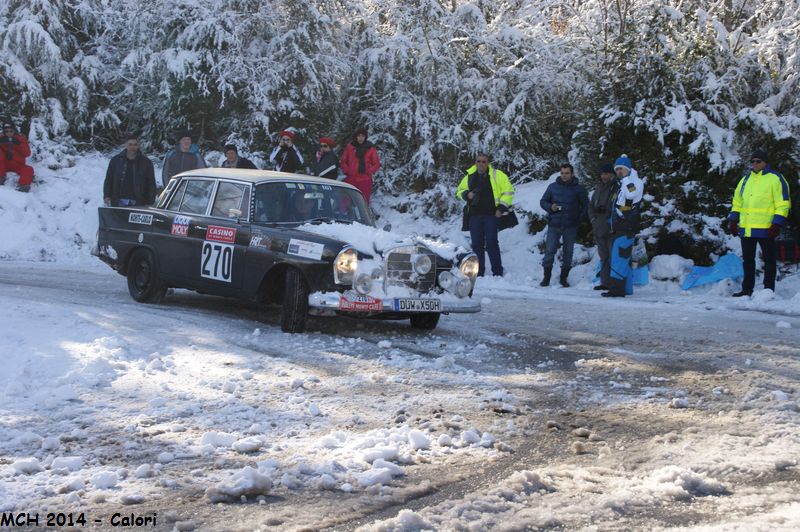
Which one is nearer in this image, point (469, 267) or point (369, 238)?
point (369, 238)

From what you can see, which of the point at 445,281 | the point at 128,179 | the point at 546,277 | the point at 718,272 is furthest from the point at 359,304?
the point at 128,179

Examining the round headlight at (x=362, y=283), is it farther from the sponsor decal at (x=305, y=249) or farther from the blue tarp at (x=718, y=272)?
the blue tarp at (x=718, y=272)

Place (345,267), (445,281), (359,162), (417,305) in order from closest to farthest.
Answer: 1. (345,267)
2. (417,305)
3. (445,281)
4. (359,162)

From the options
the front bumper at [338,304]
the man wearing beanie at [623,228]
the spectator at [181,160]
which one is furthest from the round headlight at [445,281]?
the spectator at [181,160]

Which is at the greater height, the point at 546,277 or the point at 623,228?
the point at 623,228

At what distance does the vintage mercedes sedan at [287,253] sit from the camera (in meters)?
8.98

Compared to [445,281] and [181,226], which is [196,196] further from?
[445,281]

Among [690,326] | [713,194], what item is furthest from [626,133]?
[690,326]

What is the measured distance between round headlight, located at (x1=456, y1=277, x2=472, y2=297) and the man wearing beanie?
429 cm

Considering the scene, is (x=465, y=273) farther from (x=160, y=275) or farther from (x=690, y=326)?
(x=160, y=275)

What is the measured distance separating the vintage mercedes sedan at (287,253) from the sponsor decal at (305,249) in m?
0.01

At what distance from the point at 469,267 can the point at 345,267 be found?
147 centimetres

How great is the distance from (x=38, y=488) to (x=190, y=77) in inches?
670

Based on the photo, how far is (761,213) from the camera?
12680 millimetres
